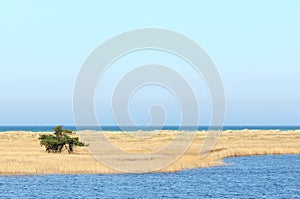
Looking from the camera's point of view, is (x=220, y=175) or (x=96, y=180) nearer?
(x=96, y=180)

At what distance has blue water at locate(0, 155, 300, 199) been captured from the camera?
3744 centimetres

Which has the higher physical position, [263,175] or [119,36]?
[119,36]

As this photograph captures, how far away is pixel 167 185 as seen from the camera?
136 feet

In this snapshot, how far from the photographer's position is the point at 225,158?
66.1m

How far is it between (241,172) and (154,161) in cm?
907

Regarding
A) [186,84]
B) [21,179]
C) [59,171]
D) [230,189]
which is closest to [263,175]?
[230,189]

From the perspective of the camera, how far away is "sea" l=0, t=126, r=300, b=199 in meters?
37.4

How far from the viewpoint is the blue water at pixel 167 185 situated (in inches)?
1474

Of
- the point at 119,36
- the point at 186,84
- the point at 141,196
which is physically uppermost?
the point at 119,36

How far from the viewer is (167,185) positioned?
41438 millimetres

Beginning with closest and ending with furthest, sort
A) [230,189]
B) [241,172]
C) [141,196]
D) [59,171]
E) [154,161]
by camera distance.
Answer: [141,196] < [230,189] < [59,171] < [241,172] < [154,161]

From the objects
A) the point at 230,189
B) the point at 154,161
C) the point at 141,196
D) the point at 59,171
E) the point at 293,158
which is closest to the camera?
the point at 141,196

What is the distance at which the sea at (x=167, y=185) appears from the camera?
37438 millimetres

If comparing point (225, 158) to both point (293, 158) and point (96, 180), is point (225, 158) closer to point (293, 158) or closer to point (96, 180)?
point (293, 158)
